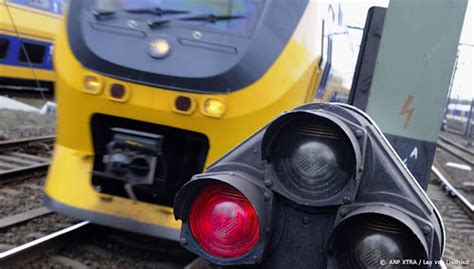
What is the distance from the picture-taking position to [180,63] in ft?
13.9

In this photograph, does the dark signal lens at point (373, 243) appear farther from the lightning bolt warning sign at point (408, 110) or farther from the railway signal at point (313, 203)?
the lightning bolt warning sign at point (408, 110)

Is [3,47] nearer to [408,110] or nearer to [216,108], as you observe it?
[216,108]

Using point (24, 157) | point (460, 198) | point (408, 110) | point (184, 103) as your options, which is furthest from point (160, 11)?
point (460, 198)

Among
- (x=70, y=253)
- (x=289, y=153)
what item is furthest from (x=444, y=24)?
(x=70, y=253)

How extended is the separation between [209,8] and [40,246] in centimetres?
231

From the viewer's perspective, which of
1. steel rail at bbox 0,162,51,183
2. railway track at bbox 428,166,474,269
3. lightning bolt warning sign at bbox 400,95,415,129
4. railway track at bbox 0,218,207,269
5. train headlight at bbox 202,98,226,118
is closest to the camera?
lightning bolt warning sign at bbox 400,95,415,129

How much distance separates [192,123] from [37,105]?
579 inches

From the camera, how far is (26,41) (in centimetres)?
1570

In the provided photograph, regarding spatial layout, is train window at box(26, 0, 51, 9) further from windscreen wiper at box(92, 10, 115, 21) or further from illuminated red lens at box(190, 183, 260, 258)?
illuminated red lens at box(190, 183, 260, 258)

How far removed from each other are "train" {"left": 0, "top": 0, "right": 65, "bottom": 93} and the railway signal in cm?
1440

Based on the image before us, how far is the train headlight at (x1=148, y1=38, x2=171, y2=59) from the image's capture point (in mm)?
4277

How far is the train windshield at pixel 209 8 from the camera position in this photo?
4.37 meters

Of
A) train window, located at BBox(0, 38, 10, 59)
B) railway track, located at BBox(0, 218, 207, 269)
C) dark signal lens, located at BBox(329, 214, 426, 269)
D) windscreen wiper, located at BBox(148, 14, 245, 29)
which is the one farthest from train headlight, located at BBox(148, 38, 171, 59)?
train window, located at BBox(0, 38, 10, 59)

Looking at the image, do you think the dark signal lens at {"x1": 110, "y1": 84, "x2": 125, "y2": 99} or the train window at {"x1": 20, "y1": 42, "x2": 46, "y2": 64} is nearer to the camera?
the dark signal lens at {"x1": 110, "y1": 84, "x2": 125, "y2": 99}
